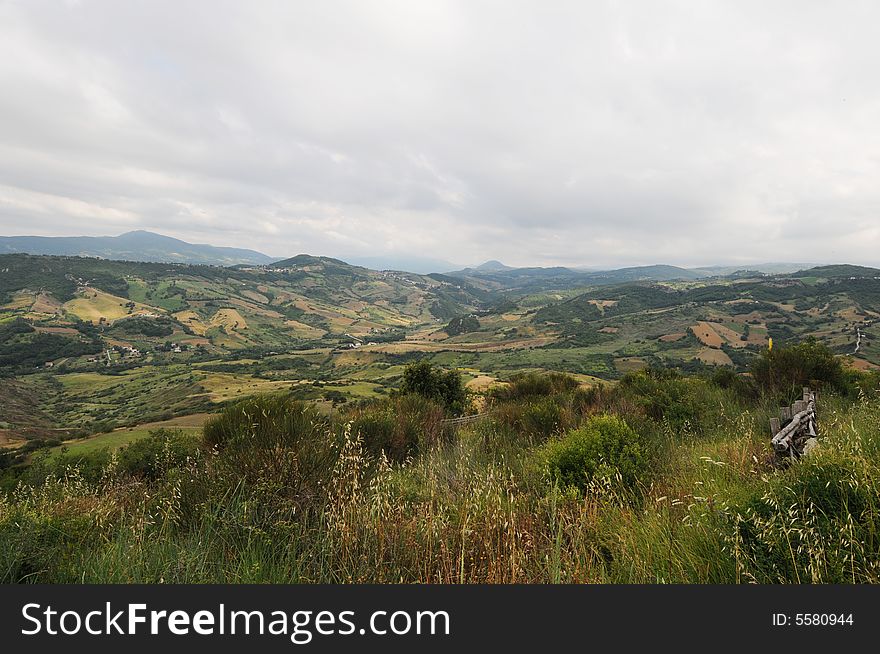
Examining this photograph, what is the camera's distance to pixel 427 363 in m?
29.1

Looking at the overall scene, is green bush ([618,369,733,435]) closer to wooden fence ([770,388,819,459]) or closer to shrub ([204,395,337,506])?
wooden fence ([770,388,819,459])

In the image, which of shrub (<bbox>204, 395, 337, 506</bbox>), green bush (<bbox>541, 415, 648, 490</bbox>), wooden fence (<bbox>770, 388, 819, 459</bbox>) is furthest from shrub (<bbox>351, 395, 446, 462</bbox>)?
wooden fence (<bbox>770, 388, 819, 459</bbox>)

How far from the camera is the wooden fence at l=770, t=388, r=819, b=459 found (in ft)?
14.5

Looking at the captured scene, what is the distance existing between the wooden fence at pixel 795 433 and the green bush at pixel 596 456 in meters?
1.57

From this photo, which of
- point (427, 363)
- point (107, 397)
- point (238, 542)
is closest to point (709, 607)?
point (238, 542)

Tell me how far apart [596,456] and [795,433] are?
2516mm

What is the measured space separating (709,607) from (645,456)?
12.9 ft

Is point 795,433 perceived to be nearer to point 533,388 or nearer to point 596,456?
point 596,456

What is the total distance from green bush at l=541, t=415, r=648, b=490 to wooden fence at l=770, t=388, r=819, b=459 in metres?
1.57

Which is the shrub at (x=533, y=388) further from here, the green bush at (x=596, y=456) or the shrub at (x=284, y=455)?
the shrub at (x=284, y=455)

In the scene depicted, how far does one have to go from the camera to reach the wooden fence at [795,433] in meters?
4.43

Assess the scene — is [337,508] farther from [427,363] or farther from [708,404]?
[427,363]

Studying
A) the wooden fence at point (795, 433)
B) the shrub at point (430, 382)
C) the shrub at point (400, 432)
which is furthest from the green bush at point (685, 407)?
the shrub at point (430, 382)

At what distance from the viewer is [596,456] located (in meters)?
5.58
